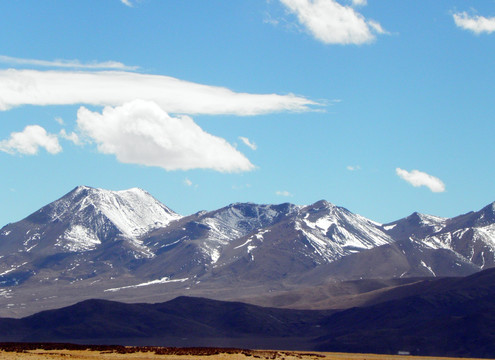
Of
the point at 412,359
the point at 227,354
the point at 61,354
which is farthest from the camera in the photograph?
the point at 412,359

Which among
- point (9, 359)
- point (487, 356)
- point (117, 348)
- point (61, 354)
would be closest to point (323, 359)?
point (117, 348)

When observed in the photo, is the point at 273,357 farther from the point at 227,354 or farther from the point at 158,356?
the point at 158,356

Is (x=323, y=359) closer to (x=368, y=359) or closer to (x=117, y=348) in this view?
(x=368, y=359)

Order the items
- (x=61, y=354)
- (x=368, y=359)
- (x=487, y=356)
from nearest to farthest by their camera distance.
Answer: (x=61, y=354) → (x=368, y=359) → (x=487, y=356)

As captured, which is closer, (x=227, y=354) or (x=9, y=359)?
(x=9, y=359)

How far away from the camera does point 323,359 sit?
98.3 meters

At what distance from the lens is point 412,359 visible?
398ft

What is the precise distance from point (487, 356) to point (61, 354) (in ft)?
447

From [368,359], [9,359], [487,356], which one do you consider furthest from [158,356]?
[487,356]

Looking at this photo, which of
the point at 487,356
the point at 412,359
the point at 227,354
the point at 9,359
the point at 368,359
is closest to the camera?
the point at 9,359

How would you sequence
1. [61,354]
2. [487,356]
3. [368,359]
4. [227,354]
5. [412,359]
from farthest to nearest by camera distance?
[487,356] < [412,359] < [368,359] < [227,354] < [61,354]

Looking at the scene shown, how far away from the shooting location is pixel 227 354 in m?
93.3

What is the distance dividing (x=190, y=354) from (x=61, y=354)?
13.8 meters

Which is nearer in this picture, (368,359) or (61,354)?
(61,354)
